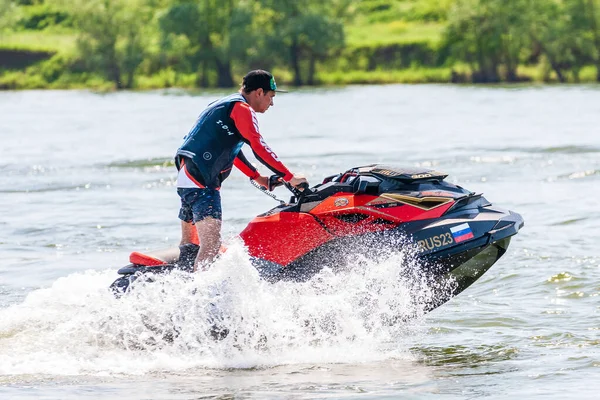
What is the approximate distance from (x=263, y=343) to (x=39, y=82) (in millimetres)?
62881

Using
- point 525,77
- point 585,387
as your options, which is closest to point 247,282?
point 585,387

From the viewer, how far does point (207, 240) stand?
661 centimetres

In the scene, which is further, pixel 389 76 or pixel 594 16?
pixel 389 76

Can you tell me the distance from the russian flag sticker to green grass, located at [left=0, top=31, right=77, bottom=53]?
6460 centimetres

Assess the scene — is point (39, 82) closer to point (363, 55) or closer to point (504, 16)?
point (363, 55)

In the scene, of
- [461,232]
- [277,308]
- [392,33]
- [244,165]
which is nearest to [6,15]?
[392,33]

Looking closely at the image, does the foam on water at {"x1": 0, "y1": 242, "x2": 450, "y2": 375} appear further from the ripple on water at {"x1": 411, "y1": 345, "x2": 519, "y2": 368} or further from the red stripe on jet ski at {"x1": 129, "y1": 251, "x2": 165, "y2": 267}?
the ripple on water at {"x1": 411, "y1": 345, "x2": 519, "y2": 368}

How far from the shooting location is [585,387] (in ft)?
20.1

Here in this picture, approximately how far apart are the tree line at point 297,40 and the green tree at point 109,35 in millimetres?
60

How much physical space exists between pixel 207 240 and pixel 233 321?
537 millimetres

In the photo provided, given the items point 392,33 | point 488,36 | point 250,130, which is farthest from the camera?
point 392,33

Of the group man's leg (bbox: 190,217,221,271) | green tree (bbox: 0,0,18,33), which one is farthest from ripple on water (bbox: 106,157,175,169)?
green tree (bbox: 0,0,18,33)

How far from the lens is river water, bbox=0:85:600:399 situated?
6363 millimetres

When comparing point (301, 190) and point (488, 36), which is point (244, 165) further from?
point (488, 36)
